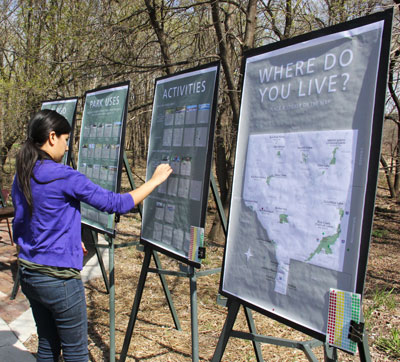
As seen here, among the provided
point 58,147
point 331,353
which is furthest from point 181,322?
point 331,353

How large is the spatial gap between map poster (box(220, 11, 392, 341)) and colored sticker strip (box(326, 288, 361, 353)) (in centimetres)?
3

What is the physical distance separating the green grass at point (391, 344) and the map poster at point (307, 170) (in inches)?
81.9

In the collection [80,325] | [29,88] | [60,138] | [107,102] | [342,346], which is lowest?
[80,325]

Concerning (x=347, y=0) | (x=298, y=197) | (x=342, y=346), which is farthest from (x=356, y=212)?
(x=347, y=0)

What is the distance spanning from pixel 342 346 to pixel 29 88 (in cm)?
846

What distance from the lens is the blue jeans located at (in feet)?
7.14

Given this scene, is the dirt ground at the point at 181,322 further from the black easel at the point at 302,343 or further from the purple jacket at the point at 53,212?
the purple jacket at the point at 53,212

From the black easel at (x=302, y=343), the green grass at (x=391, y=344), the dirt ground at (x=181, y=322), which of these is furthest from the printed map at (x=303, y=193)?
the green grass at (x=391, y=344)

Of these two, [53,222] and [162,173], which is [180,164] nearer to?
[162,173]

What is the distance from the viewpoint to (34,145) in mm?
2238

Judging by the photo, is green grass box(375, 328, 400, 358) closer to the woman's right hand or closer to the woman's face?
the woman's right hand

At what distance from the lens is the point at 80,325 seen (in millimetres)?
2289

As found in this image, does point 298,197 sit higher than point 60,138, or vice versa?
point 60,138

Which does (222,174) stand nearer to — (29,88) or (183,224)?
(29,88)
